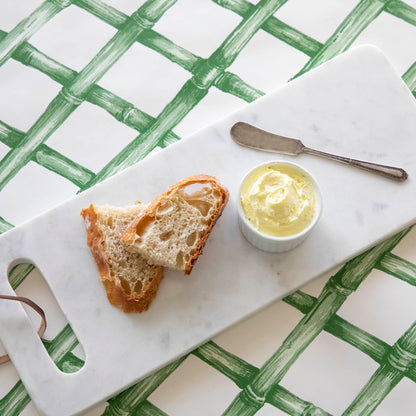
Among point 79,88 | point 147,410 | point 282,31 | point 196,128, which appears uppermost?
point 282,31

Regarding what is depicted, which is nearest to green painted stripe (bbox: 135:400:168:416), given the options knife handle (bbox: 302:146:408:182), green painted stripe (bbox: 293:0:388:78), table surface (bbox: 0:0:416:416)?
table surface (bbox: 0:0:416:416)

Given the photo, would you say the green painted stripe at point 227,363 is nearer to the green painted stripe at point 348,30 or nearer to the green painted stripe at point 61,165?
the green painted stripe at point 61,165

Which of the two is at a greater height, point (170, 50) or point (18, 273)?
point (170, 50)

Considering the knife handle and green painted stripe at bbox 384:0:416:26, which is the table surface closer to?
green painted stripe at bbox 384:0:416:26

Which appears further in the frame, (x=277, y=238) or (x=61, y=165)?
(x=61, y=165)

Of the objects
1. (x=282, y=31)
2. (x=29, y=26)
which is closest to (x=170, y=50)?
(x=282, y=31)

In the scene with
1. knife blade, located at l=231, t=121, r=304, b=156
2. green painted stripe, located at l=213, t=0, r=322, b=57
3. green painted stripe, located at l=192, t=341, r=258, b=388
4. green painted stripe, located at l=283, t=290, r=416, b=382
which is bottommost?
green painted stripe, located at l=192, t=341, r=258, b=388

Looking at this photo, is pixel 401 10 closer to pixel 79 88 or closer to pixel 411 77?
pixel 411 77
